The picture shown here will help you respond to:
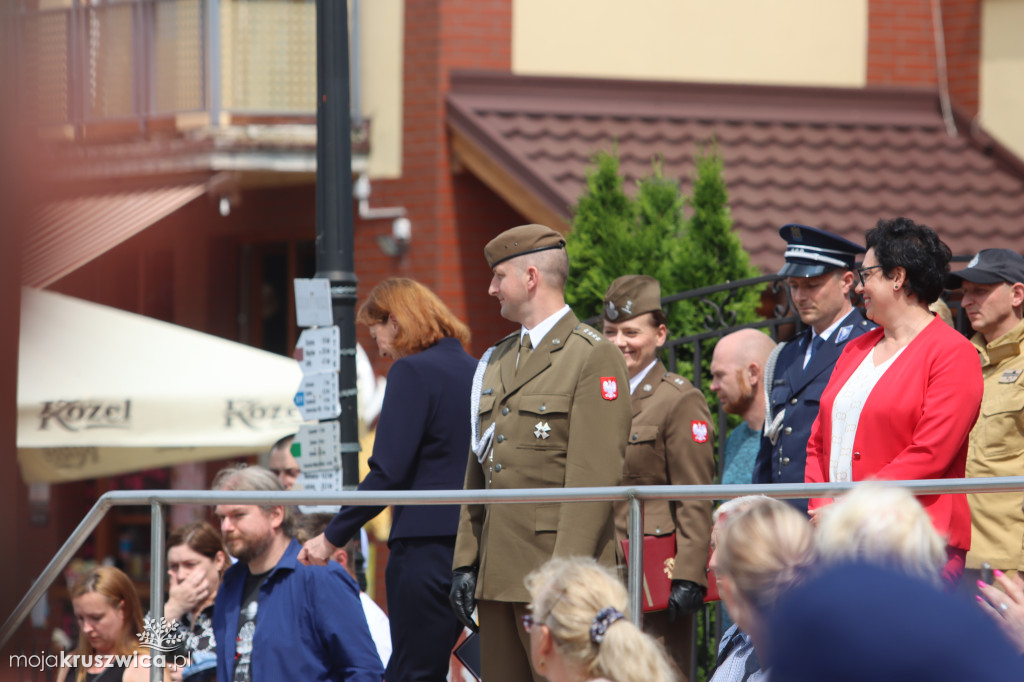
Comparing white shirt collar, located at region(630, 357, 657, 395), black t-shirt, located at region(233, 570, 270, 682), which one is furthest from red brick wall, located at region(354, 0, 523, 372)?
black t-shirt, located at region(233, 570, 270, 682)

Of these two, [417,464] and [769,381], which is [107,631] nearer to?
[417,464]

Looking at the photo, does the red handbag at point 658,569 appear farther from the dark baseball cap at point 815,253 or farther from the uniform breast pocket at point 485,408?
the dark baseball cap at point 815,253

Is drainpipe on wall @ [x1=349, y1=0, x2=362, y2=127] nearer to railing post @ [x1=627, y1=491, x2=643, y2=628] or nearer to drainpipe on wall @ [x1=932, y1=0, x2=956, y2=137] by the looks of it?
drainpipe on wall @ [x1=932, y1=0, x2=956, y2=137]

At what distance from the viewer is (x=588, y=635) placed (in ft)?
10.1

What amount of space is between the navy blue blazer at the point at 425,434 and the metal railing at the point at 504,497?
1.80 ft

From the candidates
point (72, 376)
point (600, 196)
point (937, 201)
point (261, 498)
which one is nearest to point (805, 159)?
point (937, 201)

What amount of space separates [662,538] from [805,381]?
873mm

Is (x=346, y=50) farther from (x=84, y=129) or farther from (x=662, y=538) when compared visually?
(x=84, y=129)

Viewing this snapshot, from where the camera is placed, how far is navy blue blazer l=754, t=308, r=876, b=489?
15.8ft

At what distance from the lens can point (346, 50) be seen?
21.9 feet

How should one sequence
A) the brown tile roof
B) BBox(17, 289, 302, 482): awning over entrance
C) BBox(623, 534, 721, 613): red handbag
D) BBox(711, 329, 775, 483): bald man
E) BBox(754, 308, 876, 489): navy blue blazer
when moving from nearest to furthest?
BBox(623, 534, 721, 613): red handbag → BBox(754, 308, 876, 489): navy blue blazer → BBox(711, 329, 775, 483): bald man → BBox(17, 289, 302, 482): awning over entrance → the brown tile roof

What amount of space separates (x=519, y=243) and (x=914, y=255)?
4.21 feet

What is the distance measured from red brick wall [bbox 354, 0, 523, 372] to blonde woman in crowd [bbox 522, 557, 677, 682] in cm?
761

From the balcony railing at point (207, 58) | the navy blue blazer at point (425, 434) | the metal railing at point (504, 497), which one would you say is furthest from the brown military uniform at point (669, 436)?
the balcony railing at point (207, 58)
